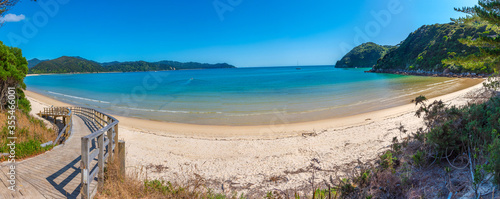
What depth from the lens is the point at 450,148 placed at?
5.09 m

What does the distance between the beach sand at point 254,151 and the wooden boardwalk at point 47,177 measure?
1.33 m

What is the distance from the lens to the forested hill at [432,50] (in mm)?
65944

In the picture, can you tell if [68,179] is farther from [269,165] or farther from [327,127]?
[327,127]

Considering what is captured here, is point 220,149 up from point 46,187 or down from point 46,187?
down

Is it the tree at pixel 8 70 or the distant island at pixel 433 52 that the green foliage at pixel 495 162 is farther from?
the distant island at pixel 433 52

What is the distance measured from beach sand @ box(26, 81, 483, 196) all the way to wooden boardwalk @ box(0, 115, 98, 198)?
1334 mm

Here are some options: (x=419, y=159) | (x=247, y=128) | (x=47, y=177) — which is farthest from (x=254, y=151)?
(x=47, y=177)

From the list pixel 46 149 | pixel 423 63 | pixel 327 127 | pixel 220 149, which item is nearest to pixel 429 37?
pixel 423 63

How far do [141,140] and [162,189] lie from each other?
32.3 feet

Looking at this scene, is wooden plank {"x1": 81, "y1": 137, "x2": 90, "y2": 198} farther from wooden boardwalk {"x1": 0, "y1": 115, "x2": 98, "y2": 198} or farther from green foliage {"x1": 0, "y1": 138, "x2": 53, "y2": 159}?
green foliage {"x1": 0, "y1": 138, "x2": 53, "y2": 159}

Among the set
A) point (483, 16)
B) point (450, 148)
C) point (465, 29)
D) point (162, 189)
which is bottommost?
point (162, 189)

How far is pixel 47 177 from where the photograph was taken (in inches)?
199

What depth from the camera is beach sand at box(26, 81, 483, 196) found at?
302 inches

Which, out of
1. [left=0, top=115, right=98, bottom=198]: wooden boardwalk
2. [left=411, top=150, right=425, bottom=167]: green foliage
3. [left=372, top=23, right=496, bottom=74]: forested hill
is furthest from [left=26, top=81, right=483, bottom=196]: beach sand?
[left=372, top=23, right=496, bottom=74]: forested hill
